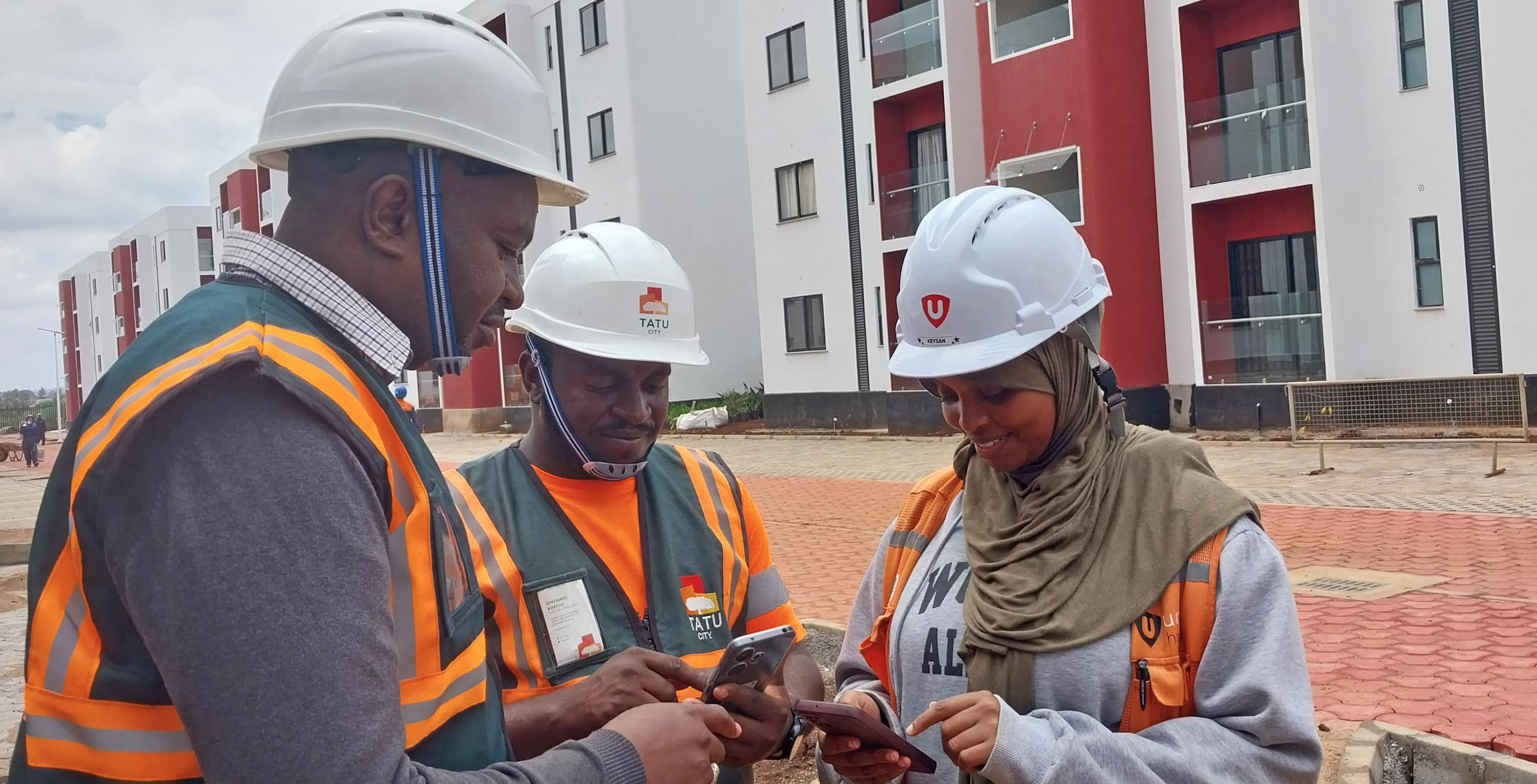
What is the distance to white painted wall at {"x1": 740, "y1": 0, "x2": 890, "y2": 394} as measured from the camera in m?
24.1

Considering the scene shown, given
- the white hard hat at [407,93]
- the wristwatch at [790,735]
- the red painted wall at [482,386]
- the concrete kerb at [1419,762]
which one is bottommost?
the concrete kerb at [1419,762]

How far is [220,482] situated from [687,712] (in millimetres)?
746

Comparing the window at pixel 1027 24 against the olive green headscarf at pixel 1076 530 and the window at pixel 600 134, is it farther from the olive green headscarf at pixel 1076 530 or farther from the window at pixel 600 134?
the olive green headscarf at pixel 1076 530

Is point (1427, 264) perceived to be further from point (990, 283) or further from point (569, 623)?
point (569, 623)

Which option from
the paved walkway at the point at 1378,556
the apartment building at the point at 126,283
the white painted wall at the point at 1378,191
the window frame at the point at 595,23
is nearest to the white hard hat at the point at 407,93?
the paved walkway at the point at 1378,556

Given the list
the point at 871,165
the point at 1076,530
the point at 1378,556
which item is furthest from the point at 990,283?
the point at 871,165

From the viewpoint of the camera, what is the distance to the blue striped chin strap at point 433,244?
5.20ft

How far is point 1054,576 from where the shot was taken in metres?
2.22

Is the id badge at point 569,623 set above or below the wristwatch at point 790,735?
above

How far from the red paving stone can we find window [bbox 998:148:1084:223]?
9.33 metres

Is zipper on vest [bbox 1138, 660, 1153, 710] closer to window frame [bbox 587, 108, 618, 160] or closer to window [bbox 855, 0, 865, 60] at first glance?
window [bbox 855, 0, 865, 60]

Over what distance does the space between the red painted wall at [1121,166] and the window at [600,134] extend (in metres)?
14.7

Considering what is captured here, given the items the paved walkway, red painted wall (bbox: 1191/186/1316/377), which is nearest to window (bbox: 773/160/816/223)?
the paved walkway

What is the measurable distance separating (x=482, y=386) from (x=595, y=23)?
1204 centimetres
